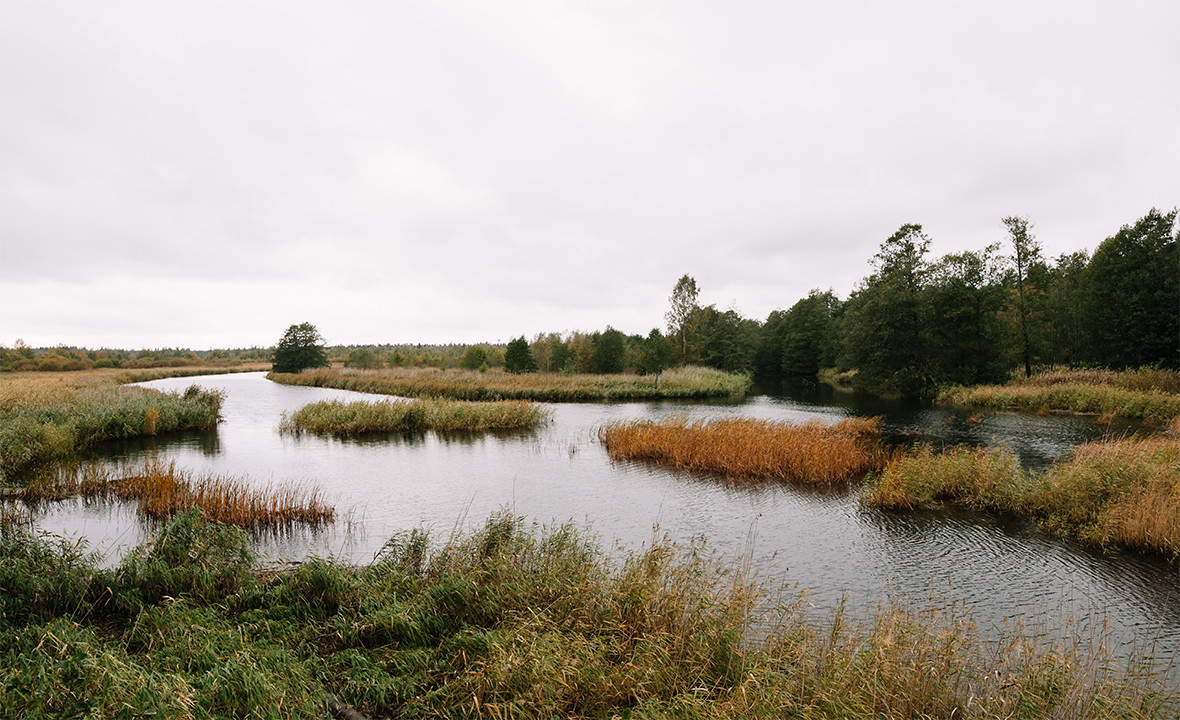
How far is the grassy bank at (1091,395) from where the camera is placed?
25.2 meters

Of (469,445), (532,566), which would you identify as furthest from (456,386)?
(532,566)

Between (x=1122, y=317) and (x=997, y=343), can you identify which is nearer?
(x=1122, y=317)

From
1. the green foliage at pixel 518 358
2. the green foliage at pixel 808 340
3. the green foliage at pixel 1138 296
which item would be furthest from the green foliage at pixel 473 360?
the green foliage at pixel 1138 296

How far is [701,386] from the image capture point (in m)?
47.2

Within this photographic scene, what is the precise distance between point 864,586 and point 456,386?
119 feet

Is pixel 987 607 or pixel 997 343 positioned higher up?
pixel 997 343

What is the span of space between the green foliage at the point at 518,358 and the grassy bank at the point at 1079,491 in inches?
1691

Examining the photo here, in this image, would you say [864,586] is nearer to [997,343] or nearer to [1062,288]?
[997,343]

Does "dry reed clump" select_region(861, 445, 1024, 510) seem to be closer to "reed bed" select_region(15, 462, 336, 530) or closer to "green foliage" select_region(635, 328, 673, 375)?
"reed bed" select_region(15, 462, 336, 530)

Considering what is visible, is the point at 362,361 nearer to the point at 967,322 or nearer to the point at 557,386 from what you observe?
the point at 557,386

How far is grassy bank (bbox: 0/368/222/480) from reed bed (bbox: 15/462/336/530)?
2.41 m

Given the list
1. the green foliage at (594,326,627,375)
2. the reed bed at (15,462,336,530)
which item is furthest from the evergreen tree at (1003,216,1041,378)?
the reed bed at (15,462,336,530)

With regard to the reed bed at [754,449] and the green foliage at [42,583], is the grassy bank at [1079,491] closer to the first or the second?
the reed bed at [754,449]

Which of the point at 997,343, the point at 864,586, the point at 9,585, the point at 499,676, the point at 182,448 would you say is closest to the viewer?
the point at 499,676
